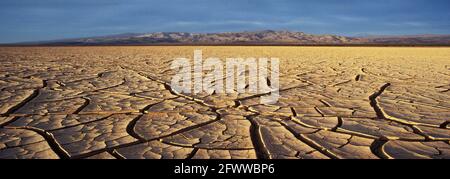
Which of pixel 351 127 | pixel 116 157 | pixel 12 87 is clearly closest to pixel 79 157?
pixel 116 157

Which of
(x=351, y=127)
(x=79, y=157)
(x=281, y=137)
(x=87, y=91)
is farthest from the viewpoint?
(x=87, y=91)

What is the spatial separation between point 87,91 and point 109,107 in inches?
36.9

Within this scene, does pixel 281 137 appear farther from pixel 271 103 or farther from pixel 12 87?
pixel 12 87

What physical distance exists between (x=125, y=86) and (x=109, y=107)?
1219 millimetres

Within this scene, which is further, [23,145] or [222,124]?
[222,124]

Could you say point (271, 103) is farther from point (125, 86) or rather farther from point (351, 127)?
point (125, 86)

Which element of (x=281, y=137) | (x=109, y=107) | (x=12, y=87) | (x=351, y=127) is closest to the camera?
(x=281, y=137)
